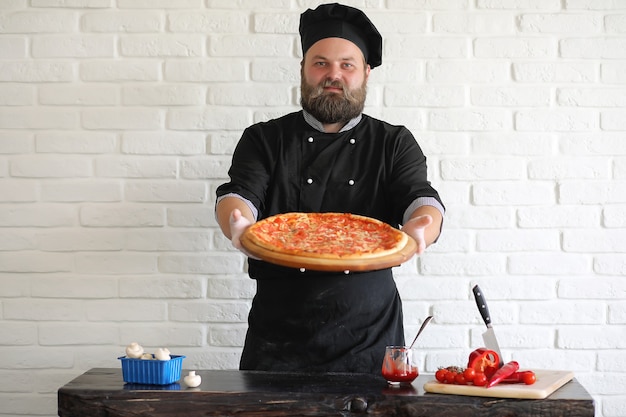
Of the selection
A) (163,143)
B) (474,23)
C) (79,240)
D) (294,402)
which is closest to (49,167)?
(79,240)

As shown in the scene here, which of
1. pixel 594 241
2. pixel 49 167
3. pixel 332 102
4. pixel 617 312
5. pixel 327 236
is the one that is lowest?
pixel 617 312

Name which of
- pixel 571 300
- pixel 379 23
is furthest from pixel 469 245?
pixel 379 23

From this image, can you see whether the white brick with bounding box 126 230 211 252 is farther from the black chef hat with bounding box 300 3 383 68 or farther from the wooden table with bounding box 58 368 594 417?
the wooden table with bounding box 58 368 594 417

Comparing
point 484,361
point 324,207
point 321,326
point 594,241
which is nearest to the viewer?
point 484,361

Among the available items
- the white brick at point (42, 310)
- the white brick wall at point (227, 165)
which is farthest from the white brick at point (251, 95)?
the white brick at point (42, 310)

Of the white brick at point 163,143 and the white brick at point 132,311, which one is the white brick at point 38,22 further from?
the white brick at point 132,311

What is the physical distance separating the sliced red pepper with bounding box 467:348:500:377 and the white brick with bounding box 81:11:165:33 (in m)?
1.87

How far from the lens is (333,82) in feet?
9.61

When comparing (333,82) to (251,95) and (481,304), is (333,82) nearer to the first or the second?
(251,95)

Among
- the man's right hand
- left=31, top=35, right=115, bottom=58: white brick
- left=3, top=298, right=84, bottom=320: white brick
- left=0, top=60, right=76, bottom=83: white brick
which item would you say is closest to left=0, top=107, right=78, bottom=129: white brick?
left=0, top=60, right=76, bottom=83: white brick

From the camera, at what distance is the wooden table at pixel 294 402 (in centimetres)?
212

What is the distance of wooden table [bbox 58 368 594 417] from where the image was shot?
2.12 meters

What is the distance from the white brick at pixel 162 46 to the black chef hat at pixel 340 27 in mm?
494

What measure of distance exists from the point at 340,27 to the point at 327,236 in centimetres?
91
